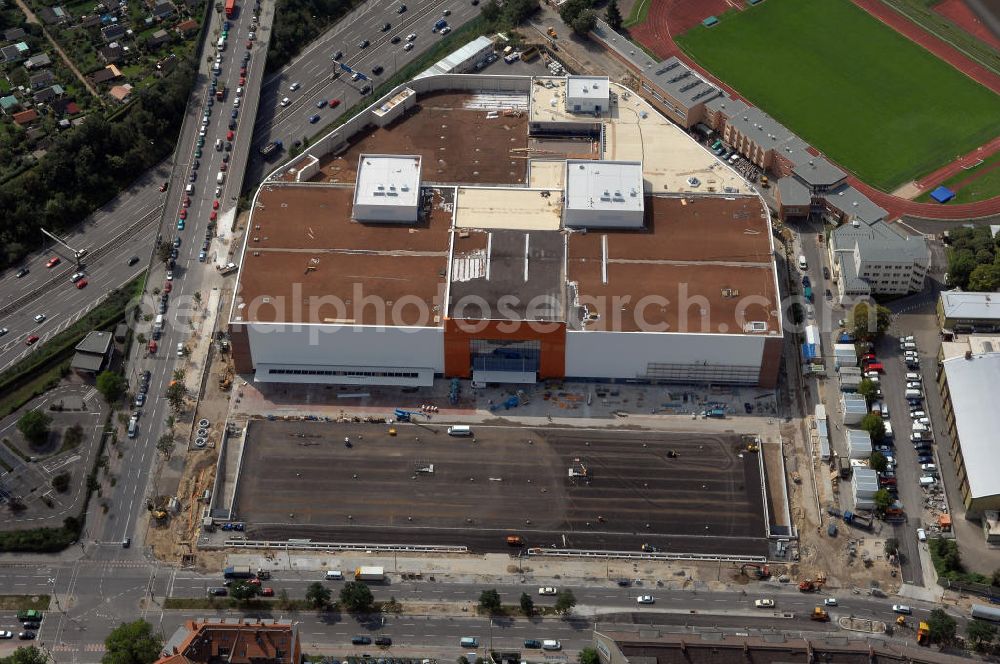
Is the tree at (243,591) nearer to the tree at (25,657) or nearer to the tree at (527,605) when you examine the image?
the tree at (25,657)

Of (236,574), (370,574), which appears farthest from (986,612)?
(236,574)

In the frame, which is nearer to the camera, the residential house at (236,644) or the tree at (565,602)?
the residential house at (236,644)

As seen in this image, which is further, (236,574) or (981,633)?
(236,574)

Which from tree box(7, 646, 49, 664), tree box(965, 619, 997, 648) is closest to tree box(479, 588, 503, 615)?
tree box(7, 646, 49, 664)

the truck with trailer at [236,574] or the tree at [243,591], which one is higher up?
the truck with trailer at [236,574]

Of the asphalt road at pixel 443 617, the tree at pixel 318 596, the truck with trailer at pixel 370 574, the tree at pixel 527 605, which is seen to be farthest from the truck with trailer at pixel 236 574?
the tree at pixel 527 605

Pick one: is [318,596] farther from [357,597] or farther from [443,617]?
[443,617]

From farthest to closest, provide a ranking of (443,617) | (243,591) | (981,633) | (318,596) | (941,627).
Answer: (443,617)
(318,596)
(243,591)
(941,627)
(981,633)

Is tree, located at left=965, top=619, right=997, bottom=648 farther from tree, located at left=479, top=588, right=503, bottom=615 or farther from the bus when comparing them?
tree, located at left=479, top=588, right=503, bottom=615
